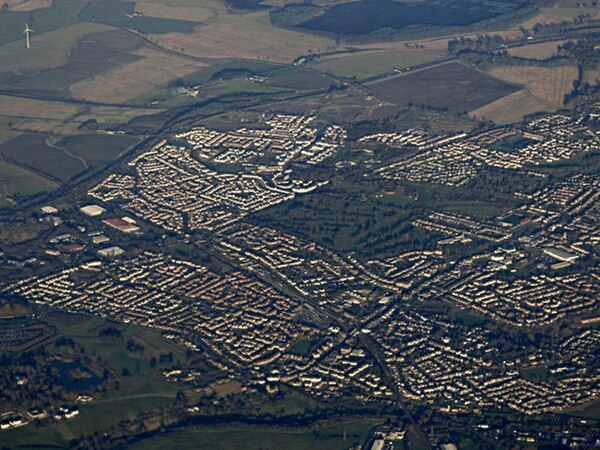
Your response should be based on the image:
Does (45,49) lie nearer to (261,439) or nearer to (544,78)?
(544,78)

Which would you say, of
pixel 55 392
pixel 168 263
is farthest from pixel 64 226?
pixel 55 392

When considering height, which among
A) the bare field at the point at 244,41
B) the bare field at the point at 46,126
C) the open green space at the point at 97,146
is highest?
the bare field at the point at 244,41

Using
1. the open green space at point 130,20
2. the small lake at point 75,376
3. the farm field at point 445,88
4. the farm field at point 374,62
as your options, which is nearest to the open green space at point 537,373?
the small lake at point 75,376

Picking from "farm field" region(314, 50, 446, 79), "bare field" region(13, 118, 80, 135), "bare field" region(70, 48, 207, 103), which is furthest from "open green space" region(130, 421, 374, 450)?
"farm field" region(314, 50, 446, 79)

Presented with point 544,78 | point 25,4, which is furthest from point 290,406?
point 25,4

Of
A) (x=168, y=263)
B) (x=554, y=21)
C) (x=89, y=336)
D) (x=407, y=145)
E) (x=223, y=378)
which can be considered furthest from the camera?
(x=554, y=21)

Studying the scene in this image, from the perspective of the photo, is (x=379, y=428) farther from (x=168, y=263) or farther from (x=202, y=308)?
(x=168, y=263)

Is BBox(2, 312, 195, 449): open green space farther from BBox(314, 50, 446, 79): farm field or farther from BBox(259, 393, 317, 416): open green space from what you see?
BBox(314, 50, 446, 79): farm field

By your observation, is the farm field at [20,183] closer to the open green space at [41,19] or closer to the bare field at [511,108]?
the bare field at [511,108]
